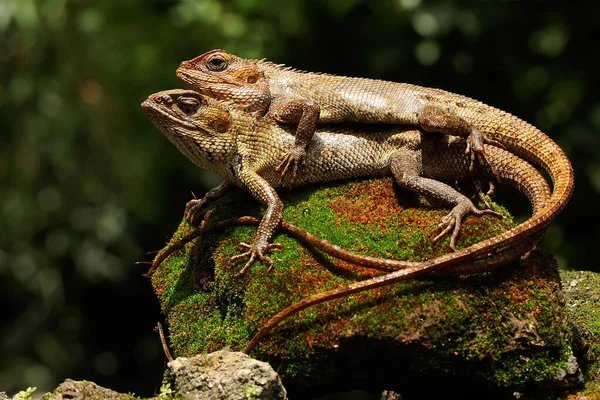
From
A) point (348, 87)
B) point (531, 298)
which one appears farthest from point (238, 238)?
point (531, 298)

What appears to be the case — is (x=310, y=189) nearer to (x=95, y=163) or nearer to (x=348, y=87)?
(x=348, y=87)

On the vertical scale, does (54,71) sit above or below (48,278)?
above

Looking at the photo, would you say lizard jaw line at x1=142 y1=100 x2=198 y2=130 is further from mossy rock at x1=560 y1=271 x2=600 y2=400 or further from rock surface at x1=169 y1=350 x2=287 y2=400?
mossy rock at x1=560 y1=271 x2=600 y2=400

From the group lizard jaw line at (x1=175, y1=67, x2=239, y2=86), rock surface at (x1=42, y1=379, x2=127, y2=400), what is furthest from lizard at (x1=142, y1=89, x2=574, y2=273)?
rock surface at (x1=42, y1=379, x2=127, y2=400)

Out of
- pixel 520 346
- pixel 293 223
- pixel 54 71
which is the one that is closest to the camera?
pixel 520 346

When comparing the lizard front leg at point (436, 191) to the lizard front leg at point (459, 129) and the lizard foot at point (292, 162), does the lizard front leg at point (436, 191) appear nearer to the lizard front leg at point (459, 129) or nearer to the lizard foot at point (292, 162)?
the lizard front leg at point (459, 129)

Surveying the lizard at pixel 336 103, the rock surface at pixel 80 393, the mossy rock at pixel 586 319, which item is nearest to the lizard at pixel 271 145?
the lizard at pixel 336 103

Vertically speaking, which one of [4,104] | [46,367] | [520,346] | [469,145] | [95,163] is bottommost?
[46,367]
